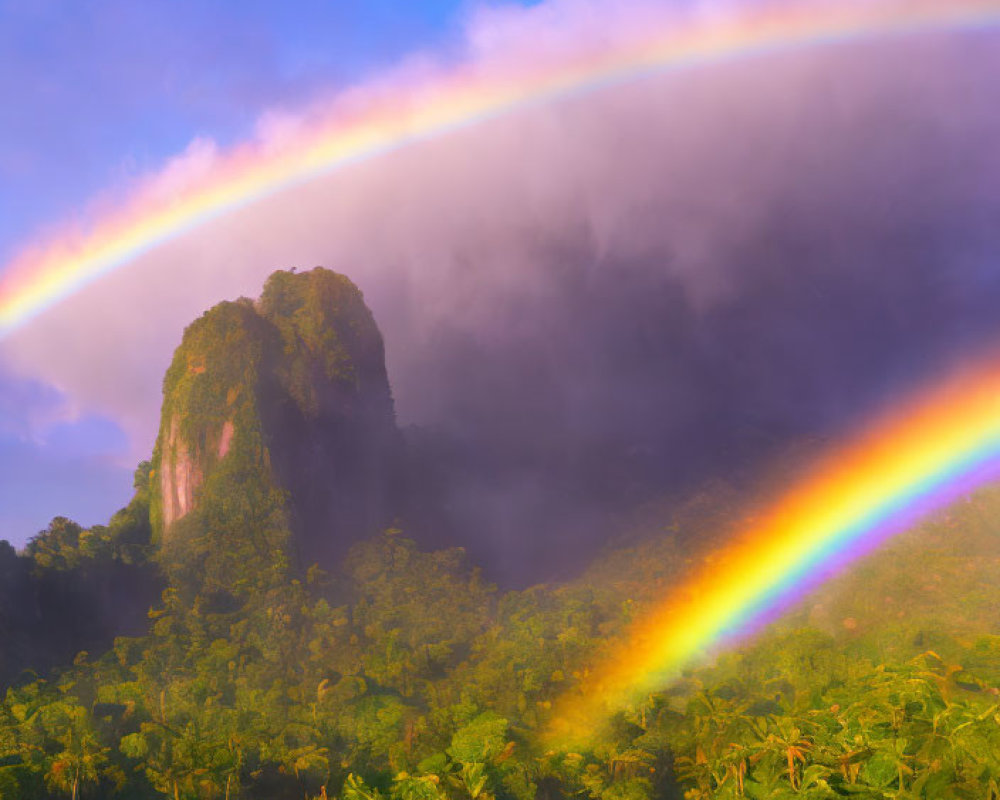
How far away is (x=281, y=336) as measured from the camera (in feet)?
215

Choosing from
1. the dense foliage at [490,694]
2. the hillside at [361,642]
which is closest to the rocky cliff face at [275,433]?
the hillside at [361,642]

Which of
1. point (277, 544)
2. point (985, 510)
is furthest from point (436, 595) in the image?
point (985, 510)

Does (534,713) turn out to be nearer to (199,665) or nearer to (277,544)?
(199,665)

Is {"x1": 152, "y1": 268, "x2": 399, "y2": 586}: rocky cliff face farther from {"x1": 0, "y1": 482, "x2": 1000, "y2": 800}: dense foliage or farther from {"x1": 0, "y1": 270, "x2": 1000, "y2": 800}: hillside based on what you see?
{"x1": 0, "y1": 482, "x2": 1000, "y2": 800}: dense foliage

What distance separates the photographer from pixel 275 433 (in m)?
60.4

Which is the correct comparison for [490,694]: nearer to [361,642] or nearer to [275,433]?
[361,642]

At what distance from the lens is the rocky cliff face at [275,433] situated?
182 ft

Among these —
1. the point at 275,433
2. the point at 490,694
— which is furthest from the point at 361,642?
the point at 275,433

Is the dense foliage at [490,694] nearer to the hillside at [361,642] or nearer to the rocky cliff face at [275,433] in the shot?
the hillside at [361,642]

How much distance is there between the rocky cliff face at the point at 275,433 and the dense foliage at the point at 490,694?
389 cm

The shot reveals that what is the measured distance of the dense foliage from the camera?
808 centimetres

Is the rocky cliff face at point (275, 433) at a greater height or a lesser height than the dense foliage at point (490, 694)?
greater

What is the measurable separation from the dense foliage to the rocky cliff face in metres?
3.89

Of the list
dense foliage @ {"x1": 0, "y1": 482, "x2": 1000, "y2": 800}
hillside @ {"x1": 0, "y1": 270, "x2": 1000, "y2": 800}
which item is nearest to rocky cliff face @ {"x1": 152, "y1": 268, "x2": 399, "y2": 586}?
hillside @ {"x1": 0, "y1": 270, "x2": 1000, "y2": 800}
